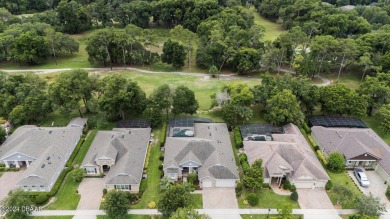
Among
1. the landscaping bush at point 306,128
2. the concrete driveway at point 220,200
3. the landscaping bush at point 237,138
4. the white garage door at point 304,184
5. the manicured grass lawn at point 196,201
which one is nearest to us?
the concrete driveway at point 220,200

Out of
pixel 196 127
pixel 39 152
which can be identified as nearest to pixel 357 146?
pixel 196 127

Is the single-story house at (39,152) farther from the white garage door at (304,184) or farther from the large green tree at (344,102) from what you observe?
the large green tree at (344,102)

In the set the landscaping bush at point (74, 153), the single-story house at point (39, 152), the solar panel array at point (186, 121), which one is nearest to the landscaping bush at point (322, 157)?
the solar panel array at point (186, 121)

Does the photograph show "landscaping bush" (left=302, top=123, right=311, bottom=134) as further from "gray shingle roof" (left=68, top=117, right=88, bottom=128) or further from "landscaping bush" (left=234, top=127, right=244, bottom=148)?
"gray shingle roof" (left=68, top=117, right=88, bottom=128)

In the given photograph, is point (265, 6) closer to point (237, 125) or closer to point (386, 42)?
point (386, 42)

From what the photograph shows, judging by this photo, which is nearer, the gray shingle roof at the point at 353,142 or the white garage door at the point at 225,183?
the white garage door at the point at 225,183

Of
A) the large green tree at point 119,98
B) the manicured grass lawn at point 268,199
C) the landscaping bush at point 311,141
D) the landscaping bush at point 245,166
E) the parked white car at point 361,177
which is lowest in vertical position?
the manicured grass lawn at point 268,199
